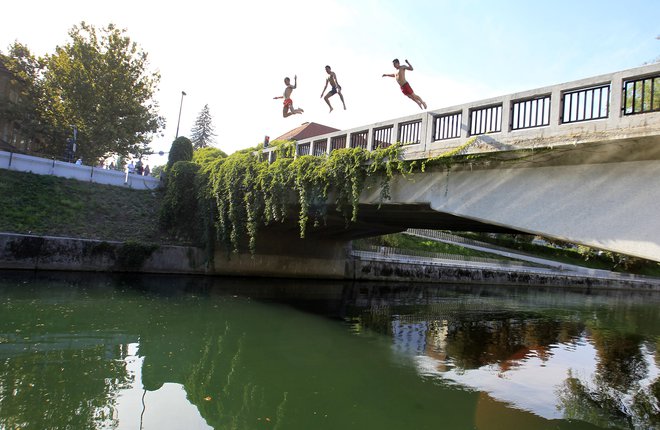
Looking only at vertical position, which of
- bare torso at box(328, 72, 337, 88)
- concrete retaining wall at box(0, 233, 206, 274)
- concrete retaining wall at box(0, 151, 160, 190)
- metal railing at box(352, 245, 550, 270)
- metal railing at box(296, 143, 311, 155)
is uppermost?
bare torso at box(328, 72, 337, 88)

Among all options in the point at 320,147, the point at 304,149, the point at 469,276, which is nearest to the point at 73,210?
the point at 304,149

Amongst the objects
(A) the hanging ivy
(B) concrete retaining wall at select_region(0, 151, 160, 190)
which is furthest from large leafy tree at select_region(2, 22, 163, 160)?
(A) the hanging ivy

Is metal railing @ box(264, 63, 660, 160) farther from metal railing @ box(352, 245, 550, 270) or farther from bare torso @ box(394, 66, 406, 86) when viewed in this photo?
metal railing @ box(352, 245, 550, 270)

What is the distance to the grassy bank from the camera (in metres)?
19.0

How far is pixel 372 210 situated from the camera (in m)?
15.4

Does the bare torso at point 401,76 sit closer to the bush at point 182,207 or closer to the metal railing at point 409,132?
the metal railing at point 409,132

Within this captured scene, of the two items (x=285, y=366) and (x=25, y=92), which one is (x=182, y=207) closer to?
(x=285, y=366)

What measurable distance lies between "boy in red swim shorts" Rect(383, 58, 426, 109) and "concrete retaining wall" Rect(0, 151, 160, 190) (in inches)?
785

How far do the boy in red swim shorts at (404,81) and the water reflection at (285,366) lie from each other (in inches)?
255

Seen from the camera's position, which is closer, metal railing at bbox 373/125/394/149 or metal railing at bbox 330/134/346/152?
metal railing at bbox 373/125/394/149

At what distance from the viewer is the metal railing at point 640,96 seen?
6840 mm

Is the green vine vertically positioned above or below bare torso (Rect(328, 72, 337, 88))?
below

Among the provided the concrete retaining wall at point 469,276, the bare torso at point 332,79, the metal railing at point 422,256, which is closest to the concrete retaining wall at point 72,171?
the concrete retaining wall at point 469,276

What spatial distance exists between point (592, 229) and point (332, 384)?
542 cm
